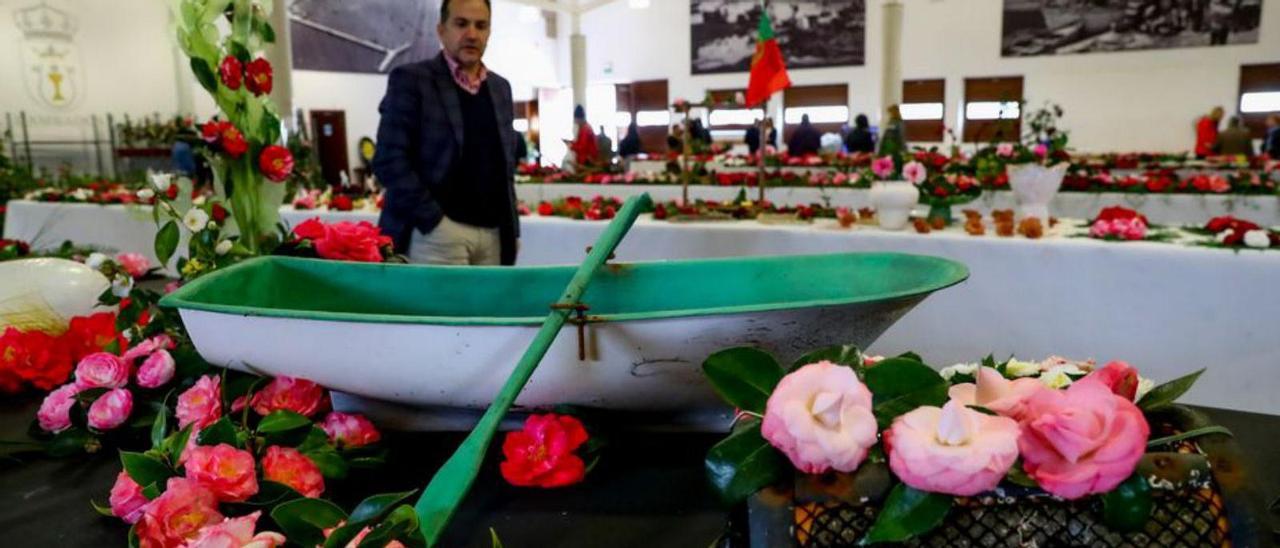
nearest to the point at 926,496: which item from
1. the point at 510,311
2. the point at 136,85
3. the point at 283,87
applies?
the point at 510,311

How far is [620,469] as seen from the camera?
0.95 metres

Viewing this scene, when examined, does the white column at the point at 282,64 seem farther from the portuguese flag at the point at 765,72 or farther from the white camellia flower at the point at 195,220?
the white camellia flower at the point at 195,220

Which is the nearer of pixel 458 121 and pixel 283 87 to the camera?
pixel 458 121

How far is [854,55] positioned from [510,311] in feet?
45.7

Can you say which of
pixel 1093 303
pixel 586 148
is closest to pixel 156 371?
pixel 1093 303

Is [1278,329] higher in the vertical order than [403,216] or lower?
lower

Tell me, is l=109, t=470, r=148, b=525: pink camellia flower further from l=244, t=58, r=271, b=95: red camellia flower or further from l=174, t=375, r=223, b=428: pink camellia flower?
l=244, t=58, r=271, b=95: red camellia flower

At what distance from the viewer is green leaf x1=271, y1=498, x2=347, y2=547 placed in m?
0.64

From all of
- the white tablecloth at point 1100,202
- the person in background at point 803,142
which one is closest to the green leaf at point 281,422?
the white tablecloth at point 1100,202

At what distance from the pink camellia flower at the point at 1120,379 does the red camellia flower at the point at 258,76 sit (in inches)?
51.6

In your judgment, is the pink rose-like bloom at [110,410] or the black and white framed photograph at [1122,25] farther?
the black and white framed photograph at [1122,25]

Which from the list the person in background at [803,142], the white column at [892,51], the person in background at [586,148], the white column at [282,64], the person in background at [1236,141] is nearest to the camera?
the white column at [282,64]

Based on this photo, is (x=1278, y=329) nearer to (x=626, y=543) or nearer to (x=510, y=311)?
(x=510, y=311)

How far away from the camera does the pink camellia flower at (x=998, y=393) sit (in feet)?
1.75
